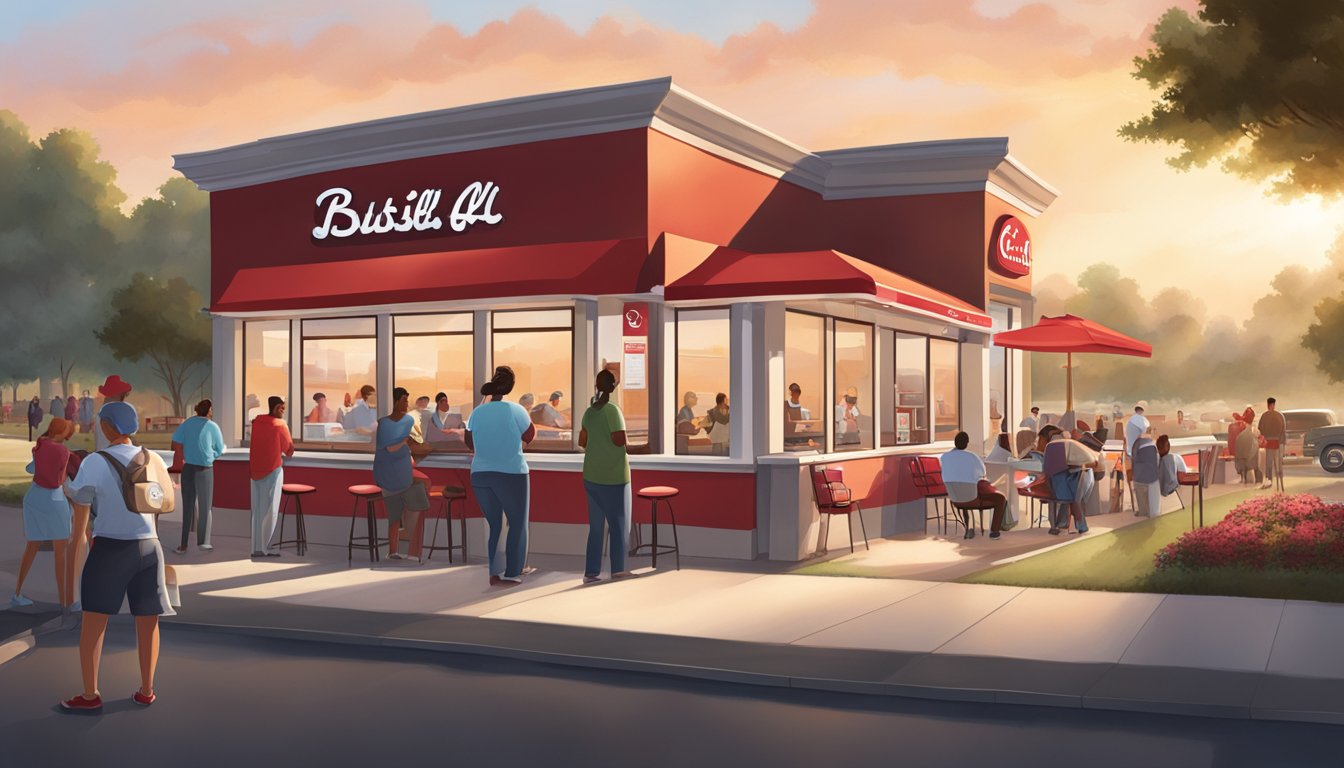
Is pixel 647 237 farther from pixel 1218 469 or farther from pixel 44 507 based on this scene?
pixel 1218 469

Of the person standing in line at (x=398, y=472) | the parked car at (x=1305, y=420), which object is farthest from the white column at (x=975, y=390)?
the parked car at (x=1305, y=420)

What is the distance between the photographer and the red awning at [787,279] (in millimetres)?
15078

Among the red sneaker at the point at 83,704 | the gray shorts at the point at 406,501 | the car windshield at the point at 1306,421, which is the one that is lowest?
the red sneaker at the point at 83,704

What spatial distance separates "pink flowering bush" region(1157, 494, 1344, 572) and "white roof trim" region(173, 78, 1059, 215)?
785cm

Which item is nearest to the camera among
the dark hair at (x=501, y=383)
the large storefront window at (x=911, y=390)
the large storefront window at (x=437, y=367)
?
the dark hair at (x=501, y=383)

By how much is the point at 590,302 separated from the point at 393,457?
328 centimetres

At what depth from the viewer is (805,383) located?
17609 mm

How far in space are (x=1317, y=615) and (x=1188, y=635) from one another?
1781mm

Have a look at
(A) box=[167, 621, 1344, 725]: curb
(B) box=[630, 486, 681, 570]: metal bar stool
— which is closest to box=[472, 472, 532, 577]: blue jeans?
(B) box=[630, 486, 681, 570]: metal bar stool

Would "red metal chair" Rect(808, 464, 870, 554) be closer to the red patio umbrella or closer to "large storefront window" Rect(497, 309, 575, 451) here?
"large storefront window" Rect(497, 309, 575, 451)

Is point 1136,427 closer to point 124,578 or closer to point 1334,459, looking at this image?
point 124,578

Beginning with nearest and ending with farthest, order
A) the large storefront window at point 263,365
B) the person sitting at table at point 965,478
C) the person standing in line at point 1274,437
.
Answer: the person sitting at table at point 965,478, the large storefront window at point 263,365, the person standing in line at point 1274,437

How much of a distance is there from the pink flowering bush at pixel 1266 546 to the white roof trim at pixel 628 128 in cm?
785

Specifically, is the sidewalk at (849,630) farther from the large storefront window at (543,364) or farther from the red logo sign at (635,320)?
the red logo sign at (635,320)
